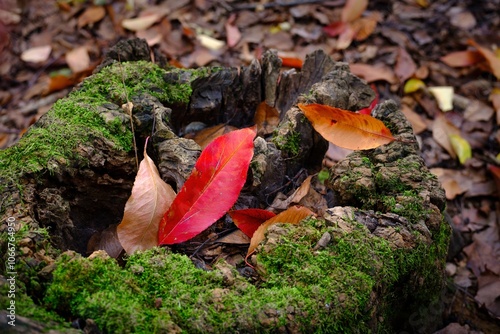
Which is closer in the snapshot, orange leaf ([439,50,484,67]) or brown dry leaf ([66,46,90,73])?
orange leaf ([439,50,484,67])

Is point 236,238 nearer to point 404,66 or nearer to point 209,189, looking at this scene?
point 209,189

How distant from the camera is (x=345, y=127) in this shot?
6.12 ft

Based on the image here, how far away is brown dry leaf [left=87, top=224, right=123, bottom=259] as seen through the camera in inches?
69.8

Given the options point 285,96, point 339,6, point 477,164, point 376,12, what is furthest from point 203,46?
point 477,164

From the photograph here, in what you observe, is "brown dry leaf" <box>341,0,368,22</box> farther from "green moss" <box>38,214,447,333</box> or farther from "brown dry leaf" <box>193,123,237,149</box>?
"green moss" <box>38,214,447,333</box>

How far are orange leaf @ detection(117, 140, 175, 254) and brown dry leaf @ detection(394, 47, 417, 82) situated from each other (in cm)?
247

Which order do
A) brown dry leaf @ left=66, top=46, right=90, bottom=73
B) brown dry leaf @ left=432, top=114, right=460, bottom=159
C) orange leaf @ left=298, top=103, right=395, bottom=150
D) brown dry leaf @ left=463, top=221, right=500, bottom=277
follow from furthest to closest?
brown dry leaf @ left=66, top=46, right=90, bottom=73 < brown dry leaf @ left=432, top=114, right=460, bottom=159 < brown dry leaf @ left=463, top=221, right=500, bottom=277 < orange leaf @ left=298, top=103, right=395, bottom=150

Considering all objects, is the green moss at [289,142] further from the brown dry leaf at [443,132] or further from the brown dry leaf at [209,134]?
the brown dry leaf at [443,132]

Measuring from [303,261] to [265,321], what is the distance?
0.24m

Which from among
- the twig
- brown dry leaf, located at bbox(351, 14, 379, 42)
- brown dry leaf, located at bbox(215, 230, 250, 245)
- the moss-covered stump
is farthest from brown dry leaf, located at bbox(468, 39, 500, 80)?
brown dry leaf, located at bbox(215, 230, 250, 245)

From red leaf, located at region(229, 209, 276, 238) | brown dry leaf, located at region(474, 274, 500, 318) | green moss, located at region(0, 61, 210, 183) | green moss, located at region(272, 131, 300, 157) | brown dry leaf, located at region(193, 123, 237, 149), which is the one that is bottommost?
brown dry leaf, located at region(474, 274, 500, 318)

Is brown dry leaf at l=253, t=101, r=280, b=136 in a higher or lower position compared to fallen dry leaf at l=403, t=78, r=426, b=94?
higher

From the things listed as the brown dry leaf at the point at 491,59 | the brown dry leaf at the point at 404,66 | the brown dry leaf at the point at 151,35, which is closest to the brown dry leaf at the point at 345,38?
the brown dry leaf at the point at 404,66

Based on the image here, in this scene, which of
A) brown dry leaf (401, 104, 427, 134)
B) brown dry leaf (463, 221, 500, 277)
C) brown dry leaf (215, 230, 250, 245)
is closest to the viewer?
brown dry leaf (215, 230, 250, 245)
